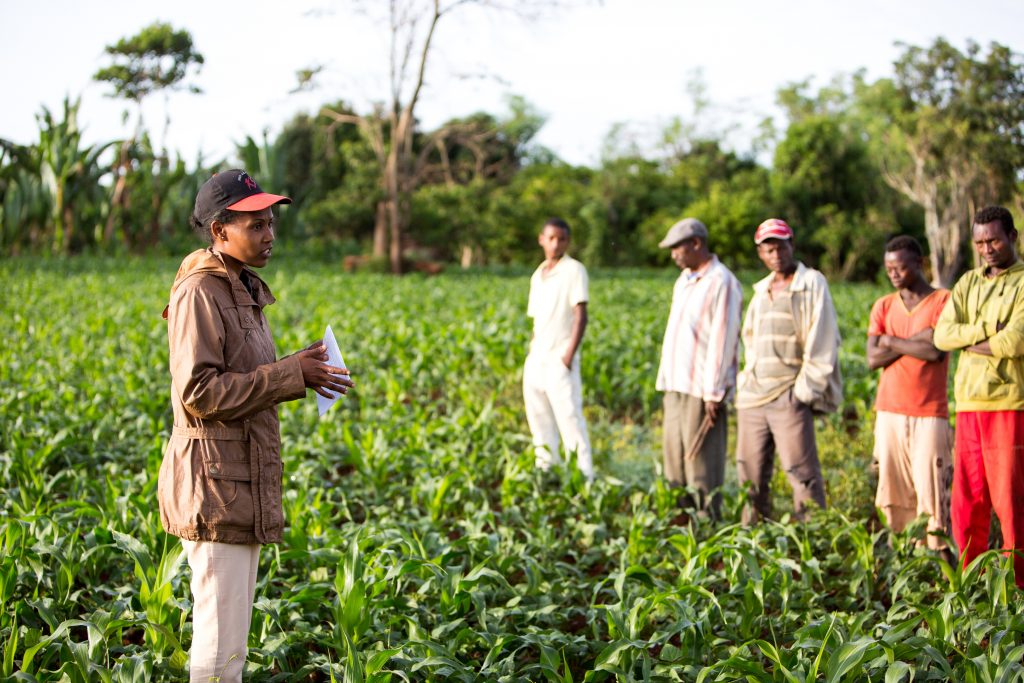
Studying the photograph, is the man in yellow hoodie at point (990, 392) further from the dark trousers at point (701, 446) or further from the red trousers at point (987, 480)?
the dark trousers at point (701, 446)

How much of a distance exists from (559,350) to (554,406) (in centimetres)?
37

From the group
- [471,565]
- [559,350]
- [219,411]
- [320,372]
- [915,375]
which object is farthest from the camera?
[559,350]

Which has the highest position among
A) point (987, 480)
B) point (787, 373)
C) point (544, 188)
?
point (544, 188)

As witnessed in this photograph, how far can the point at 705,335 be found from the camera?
17.3 ft

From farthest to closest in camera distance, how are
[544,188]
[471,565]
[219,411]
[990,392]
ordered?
[544,188]
[471,565]
[990,392]
[219,411]

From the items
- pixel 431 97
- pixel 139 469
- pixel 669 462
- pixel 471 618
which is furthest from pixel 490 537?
pixel 431 97

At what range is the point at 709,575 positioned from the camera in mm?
4344

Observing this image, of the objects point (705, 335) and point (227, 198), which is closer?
point (227, 198)

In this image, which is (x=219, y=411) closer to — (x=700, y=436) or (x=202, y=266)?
(x=202, y=266)

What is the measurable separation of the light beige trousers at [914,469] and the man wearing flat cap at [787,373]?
33cm

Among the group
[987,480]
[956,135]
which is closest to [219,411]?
[987,480]

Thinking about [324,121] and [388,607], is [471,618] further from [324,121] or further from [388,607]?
[324,121]

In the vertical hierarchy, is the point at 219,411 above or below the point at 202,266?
below

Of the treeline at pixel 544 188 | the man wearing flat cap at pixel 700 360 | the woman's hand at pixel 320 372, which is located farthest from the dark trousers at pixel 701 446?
the treeline at pixel 544 188
